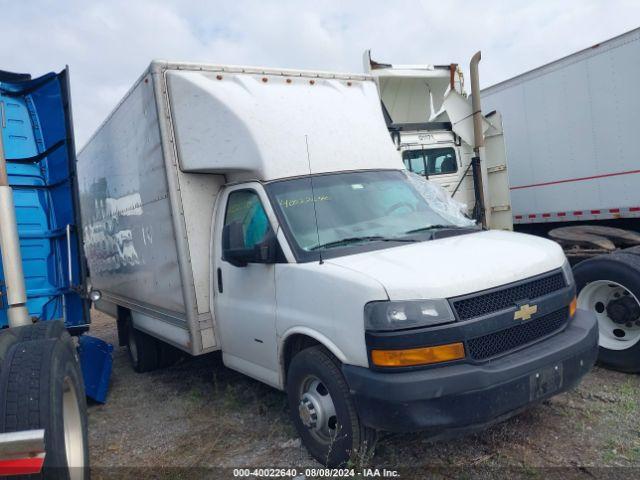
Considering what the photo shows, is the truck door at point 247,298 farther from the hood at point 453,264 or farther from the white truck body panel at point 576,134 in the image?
the white truck body panel at point 576,134

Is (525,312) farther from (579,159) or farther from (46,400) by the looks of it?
(579,159)

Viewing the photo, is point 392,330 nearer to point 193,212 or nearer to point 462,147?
point 193,212

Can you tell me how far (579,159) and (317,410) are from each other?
6.07 m

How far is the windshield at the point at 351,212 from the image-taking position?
389 cm

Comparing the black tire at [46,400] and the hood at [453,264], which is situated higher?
the hood at [453,264]

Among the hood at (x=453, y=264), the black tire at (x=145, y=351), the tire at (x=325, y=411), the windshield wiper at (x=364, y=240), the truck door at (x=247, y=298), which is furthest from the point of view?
the black tire at (x=145, y=351)

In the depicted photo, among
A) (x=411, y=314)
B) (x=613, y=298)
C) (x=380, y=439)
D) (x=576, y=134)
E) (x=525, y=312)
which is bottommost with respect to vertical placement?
(x=380, y=439)

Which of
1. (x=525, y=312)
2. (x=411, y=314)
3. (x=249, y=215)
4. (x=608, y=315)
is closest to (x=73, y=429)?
(x=249, y=215)

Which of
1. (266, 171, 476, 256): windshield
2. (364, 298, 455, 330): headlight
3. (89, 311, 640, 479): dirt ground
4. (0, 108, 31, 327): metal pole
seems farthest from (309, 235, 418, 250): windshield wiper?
(0, 108, 31, 327): metal pole

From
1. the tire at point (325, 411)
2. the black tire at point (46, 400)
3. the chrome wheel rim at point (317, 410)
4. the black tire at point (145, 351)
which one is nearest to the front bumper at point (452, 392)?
the tire at point (325, 411)

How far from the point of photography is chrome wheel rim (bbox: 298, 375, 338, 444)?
351cm

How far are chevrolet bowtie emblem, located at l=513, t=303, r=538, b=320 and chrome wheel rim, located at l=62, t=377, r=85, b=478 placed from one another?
9.41ft

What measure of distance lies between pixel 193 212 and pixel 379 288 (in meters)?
2.24

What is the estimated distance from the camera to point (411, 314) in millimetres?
3039
